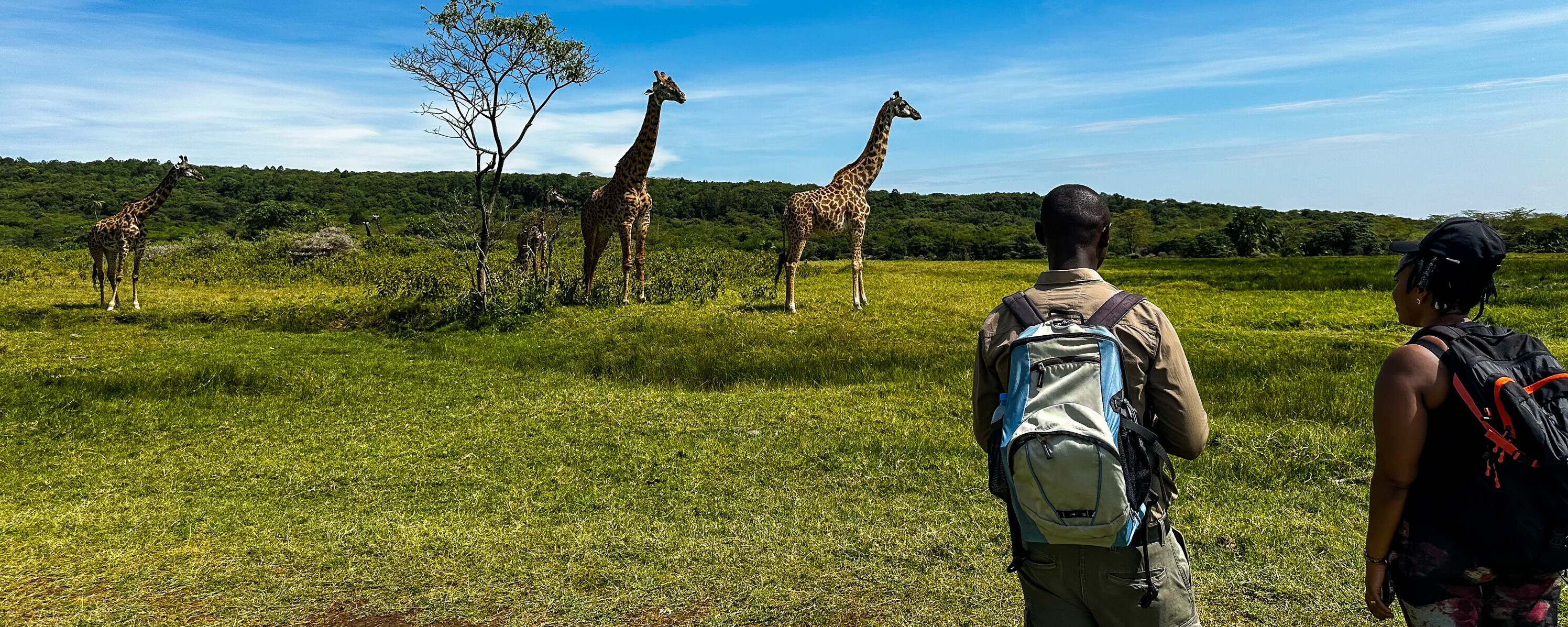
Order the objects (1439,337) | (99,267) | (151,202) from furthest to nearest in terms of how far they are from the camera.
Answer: (151,202), (99,267), (1439,337)

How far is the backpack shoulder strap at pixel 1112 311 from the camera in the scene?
2805 millimetres

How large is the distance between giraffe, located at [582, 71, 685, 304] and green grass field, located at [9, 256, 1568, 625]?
6.22 feet

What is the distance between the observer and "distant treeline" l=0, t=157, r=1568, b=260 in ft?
143

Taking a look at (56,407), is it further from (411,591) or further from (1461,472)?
(1461,472)

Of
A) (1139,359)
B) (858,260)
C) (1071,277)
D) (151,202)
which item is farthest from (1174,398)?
(151,202)

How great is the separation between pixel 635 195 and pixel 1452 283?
15.0 meters

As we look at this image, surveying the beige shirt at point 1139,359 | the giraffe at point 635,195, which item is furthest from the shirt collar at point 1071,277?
the giraffe at point 635,195

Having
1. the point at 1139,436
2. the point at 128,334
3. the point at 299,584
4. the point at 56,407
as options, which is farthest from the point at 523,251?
the point at 1139,436

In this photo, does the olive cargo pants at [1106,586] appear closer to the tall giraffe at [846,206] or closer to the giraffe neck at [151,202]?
the tall giraffe at [846,206]

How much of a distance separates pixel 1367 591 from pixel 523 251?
21891mm

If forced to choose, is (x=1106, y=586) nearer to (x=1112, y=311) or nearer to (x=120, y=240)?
(x=1112, y=311)

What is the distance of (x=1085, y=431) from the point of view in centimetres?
255

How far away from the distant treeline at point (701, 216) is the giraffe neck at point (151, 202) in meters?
5.70

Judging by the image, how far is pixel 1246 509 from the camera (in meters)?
6.49
